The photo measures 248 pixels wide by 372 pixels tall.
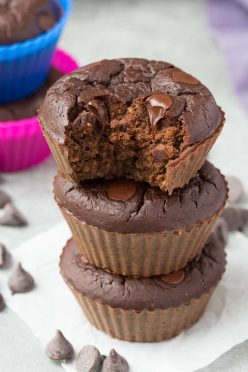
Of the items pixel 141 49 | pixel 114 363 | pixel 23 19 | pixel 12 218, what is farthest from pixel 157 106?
pixel 141 49

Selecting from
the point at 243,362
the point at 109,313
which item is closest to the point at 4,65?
the point at 109,313

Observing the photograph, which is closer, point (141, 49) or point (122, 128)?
point (122, 128)

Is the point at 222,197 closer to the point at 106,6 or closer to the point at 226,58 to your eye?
the point at 226,58

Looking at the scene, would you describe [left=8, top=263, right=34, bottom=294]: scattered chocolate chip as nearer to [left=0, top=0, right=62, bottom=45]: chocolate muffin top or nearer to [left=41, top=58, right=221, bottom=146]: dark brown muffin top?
[left=41, top=58, right=221, bottom=146]: dark brown muffin top

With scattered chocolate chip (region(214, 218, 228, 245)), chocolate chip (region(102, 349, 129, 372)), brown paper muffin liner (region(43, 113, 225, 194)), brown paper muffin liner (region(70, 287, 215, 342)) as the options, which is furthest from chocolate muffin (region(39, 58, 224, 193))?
scattered chocolate chip (region(214, 218, 228, 245))

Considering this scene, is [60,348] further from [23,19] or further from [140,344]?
[23,19]
